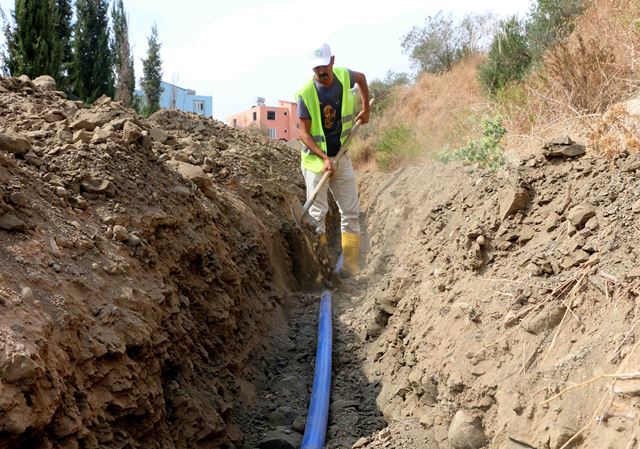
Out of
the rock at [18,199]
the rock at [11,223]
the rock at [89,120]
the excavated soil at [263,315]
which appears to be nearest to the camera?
the excavated soil at [263,315]

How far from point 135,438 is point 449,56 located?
18699 mm

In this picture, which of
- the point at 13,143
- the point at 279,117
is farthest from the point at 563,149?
the point at 279,117

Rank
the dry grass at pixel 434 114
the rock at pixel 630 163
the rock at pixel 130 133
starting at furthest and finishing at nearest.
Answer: the dry grass at pixel 434 114, the rock at pixel 130 133, the rock at pixel 630 163

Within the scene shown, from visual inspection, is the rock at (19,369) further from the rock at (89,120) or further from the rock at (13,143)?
the rock at (89,120)

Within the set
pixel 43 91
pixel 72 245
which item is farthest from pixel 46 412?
pixel 43 91

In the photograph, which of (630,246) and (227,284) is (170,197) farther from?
(630,246)

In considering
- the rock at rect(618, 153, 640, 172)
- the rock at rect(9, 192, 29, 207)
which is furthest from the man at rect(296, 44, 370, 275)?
the rock at rect(9, 192, 29, 207)

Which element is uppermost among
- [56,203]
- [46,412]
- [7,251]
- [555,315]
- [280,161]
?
[280,161]

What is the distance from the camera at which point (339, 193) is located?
6.79 m

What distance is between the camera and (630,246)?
2.82 meters

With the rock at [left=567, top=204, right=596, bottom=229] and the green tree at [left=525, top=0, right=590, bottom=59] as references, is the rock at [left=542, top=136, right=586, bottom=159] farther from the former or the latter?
the green tree at [left=525, top=0, right=590, bottom=59]

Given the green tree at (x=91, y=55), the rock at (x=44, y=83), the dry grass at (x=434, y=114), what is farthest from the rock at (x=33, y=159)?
the green tree at (x=91, y=55)

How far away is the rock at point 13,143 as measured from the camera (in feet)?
12.0

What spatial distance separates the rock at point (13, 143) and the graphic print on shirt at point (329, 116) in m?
3.28
